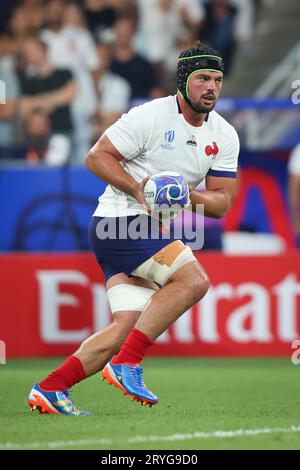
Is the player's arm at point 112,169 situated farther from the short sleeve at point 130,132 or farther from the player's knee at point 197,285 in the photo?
the player's knee at point 197,285

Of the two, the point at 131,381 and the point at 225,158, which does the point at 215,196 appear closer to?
the point at 225,158

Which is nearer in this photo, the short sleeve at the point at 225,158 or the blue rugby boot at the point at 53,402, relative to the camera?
the blue rugby boot at the point at 53,402

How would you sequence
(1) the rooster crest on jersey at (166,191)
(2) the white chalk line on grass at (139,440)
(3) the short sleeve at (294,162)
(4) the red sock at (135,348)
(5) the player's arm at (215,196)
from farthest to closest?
(3) the short sleeve at (294,162) < (5) the player's arm at (215,196) < (4) the red sock at (135,348) < (1) the rooster crest on jersey at (166,191) < (2) the white chalk line on grass at (139,440)

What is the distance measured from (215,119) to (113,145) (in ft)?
2.49

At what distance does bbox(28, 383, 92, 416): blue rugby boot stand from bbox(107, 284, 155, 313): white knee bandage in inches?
24.6

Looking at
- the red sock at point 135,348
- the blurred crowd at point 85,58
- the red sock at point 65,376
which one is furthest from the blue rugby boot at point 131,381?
the blurred crowd at point 85,58

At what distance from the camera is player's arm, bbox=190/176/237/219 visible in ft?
22.1

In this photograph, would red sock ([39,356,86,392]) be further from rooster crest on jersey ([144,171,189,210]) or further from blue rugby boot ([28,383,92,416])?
rooster crest on jersey ([144,171,189,210])

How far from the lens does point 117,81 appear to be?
49.3 ft

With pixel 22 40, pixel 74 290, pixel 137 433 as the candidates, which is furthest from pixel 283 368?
pixel 22 40

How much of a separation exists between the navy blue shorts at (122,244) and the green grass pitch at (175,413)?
3.07ft

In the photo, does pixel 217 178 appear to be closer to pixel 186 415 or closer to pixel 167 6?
pixel 186 415

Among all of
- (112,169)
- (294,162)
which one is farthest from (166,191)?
(294,162)

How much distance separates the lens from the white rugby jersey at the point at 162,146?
668 cm
